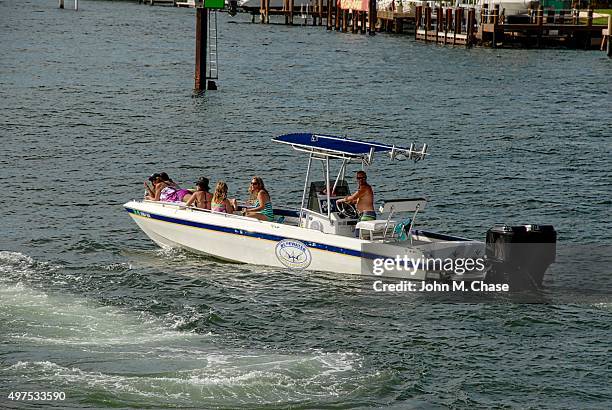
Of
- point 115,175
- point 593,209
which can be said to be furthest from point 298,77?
point 593,209

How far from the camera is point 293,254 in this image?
23094 millimetres

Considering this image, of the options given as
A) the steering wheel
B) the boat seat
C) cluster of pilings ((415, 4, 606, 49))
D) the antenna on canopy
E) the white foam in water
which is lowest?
the white foam in water

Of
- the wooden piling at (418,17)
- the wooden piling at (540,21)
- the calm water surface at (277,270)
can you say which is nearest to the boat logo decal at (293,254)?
the calm water surface at (277,270)

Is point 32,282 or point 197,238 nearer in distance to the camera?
point 32,282

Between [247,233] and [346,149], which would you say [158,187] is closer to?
[247,233]

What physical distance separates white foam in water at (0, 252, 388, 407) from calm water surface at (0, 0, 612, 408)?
4 cm

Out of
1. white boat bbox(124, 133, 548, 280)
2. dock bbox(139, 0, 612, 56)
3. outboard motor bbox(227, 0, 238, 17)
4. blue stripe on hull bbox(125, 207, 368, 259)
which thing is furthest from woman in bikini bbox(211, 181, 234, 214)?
outboard motor bbox(227, 0, 238, 17)

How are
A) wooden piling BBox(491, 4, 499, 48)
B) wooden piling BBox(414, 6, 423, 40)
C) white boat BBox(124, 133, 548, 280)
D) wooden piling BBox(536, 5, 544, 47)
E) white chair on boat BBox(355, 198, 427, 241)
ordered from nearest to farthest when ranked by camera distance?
white boat BBox(124, 133, 548, 280), white chair on boat BBox(355, 198, 427, 241), wooden piling BBox(536, 5, 544, 47), wooden piling BBox(491, 4, 499, 48), wooden piling BBox(414, 6, 423, 40)

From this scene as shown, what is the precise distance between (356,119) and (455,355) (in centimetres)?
2872

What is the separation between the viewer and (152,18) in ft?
412

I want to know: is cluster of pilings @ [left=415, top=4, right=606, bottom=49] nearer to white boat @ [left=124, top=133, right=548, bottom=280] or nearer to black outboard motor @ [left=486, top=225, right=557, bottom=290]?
white boat @ [left=124, top=133, right=548, bottom=280]

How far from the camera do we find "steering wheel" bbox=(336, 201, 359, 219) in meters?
22.9

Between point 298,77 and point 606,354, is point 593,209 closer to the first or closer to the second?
point 606,354

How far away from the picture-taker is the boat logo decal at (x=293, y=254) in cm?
2291
